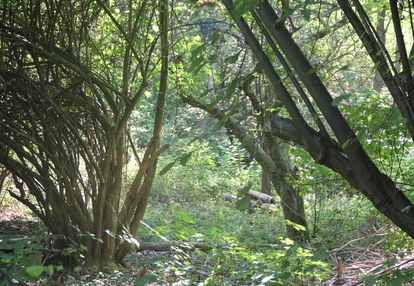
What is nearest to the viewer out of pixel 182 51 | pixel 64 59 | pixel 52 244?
pixel 64 59

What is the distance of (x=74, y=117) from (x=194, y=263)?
71.0 inches

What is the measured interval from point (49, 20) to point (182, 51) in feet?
6.24

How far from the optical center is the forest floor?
235cm

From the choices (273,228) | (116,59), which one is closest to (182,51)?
(116,59)

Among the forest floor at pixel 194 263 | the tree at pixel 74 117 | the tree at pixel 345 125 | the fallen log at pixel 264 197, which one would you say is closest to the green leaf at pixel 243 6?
the tree at pixel 345 125

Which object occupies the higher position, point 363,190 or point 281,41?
point 281,41

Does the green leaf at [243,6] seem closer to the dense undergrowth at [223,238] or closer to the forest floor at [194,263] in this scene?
the dense undergrowth at [223,238]

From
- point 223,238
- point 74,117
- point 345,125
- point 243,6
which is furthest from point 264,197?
point 243,6

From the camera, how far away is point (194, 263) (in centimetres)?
483

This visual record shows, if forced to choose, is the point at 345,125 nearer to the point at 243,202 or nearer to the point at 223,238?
the point at 243,202

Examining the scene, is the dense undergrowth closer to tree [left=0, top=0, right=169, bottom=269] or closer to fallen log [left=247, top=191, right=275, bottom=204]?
tree [left=0, top=0, right=169, bottom=269]

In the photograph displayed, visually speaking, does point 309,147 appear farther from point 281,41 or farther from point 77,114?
point 77,114

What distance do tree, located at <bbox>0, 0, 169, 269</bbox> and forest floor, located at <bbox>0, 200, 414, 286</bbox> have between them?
0.29 metres

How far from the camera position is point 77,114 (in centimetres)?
445
